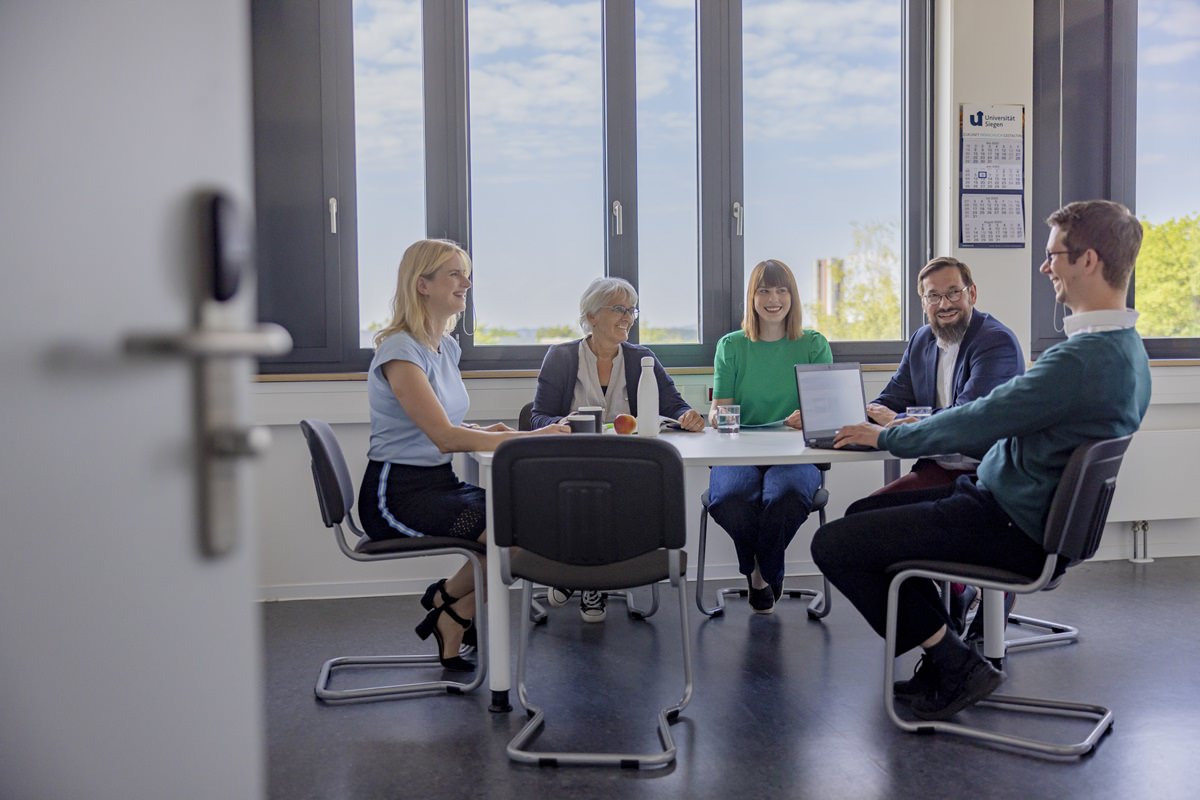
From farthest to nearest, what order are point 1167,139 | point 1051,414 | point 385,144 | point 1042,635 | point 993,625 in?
point 1167,139
point 385,144
point 1042,635
point 993,625
point 1051,414

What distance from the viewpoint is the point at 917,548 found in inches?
98.8

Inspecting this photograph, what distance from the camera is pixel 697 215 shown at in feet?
14.4

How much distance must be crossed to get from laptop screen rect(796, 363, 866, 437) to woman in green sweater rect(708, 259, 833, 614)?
471mm

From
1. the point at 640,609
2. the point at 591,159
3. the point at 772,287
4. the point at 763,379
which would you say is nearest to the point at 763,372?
the point at 763,379

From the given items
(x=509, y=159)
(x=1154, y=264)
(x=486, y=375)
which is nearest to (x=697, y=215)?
(x=509, y=159)

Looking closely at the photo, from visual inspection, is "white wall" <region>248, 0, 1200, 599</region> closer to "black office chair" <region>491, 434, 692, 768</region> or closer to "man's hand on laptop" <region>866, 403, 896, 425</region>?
"man's hand on laptop" <region>866, 403, 896, 425</region>

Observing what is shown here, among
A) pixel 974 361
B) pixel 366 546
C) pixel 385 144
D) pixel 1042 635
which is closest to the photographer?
pixel 366 546

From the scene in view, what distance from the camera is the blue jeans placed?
334cm

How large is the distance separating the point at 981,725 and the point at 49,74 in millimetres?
2485

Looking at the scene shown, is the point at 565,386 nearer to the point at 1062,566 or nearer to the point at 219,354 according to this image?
the point at 1062,566

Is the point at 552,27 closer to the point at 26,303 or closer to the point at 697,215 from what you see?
the point at 697,215

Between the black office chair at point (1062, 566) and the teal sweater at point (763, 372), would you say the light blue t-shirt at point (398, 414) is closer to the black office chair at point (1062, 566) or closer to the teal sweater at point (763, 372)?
the teal sweater at point (763, 372)

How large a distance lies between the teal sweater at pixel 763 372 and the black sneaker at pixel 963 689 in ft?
4.33

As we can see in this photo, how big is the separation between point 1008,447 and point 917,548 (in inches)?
12.8
